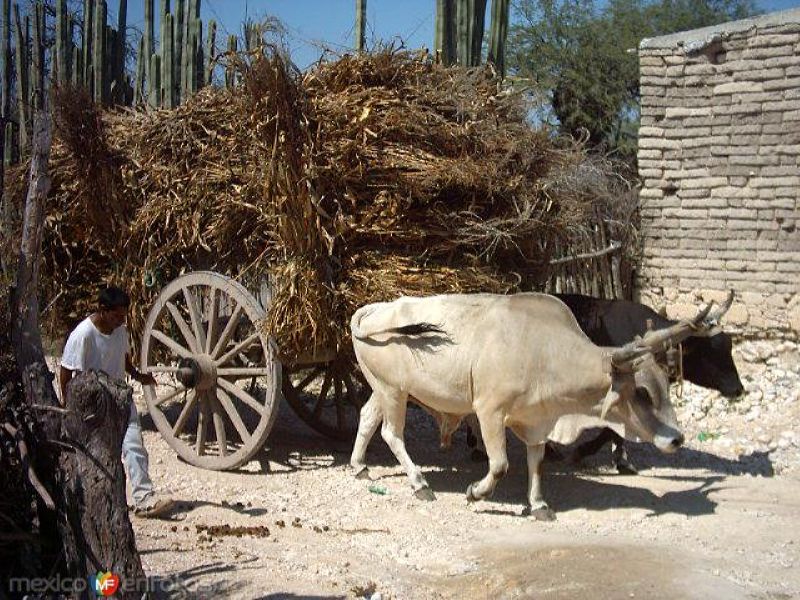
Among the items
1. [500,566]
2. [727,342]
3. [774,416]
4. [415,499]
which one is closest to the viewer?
[500,566]

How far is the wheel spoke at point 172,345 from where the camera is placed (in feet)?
25.8

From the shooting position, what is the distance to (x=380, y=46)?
7.79 metres

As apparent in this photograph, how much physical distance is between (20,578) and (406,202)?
392 cm

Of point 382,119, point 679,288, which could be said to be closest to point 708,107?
point 679,288

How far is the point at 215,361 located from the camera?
25.5 feet

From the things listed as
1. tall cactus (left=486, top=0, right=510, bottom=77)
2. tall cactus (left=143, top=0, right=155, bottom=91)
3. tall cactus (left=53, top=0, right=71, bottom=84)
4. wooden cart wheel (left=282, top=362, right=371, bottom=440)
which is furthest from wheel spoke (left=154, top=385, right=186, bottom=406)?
tall cactus (left=53, top=0, right=71, bottom=84)

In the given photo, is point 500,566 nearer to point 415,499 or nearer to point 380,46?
point 415,499

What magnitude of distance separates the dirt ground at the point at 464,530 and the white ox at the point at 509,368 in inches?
17.8

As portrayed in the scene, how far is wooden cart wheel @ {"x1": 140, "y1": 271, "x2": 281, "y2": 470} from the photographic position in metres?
7.50

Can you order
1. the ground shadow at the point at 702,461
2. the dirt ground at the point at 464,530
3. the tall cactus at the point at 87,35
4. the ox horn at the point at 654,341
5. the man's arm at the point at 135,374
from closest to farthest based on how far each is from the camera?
1. the dirt ground at the point at 464,530
2. the ox horn at the point at 654,341
3. the man's arm at the point at 135,374
4. the ground shadow at the point at 702,461
5. the tall cactus at the point at 87,35

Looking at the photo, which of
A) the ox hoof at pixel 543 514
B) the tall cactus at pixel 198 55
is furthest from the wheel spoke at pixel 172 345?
the tall cactus at pixel 198 55

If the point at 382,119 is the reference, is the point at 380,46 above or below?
above

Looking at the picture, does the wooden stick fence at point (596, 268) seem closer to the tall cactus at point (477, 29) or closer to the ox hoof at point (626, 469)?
the tall cactus at point (477, 29)

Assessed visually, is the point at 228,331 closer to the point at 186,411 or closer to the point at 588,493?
the point at 186,411
